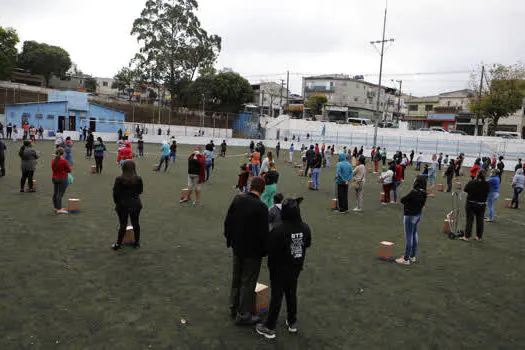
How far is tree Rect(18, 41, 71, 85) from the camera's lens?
71.0 m

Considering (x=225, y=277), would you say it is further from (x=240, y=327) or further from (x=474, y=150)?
(x=474, y=150)

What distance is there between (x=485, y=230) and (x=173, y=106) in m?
52.8

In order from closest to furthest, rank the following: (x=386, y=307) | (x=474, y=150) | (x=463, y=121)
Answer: (x=386, y=307) < (x=474, y=150) < (x=463, y=121)

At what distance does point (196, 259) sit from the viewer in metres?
7.39

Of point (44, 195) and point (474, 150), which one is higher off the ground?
point (474, 150)

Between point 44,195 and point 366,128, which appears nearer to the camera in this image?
point 44,195

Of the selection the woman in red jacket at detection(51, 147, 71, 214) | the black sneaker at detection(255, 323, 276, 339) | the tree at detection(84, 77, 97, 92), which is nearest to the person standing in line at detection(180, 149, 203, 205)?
the woman in red jacket at detection(51, 147, 71, 214)

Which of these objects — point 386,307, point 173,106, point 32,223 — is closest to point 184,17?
point 173,106

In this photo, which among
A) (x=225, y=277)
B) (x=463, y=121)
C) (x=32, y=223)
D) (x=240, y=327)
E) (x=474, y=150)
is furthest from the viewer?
(x=463, y=121)

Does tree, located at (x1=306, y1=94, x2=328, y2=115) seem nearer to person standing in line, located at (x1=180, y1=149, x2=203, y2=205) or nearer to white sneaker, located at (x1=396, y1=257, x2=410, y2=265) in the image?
person standing in line, located at (x1=180, y1=149, x2=203, y2=205)

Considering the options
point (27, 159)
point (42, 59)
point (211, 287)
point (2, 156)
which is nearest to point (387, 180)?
point (211, 287)

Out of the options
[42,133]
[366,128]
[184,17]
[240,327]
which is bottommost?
[240,327]

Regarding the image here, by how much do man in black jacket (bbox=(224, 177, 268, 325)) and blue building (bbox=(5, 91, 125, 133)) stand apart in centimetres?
4342

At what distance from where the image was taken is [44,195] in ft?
39.8
